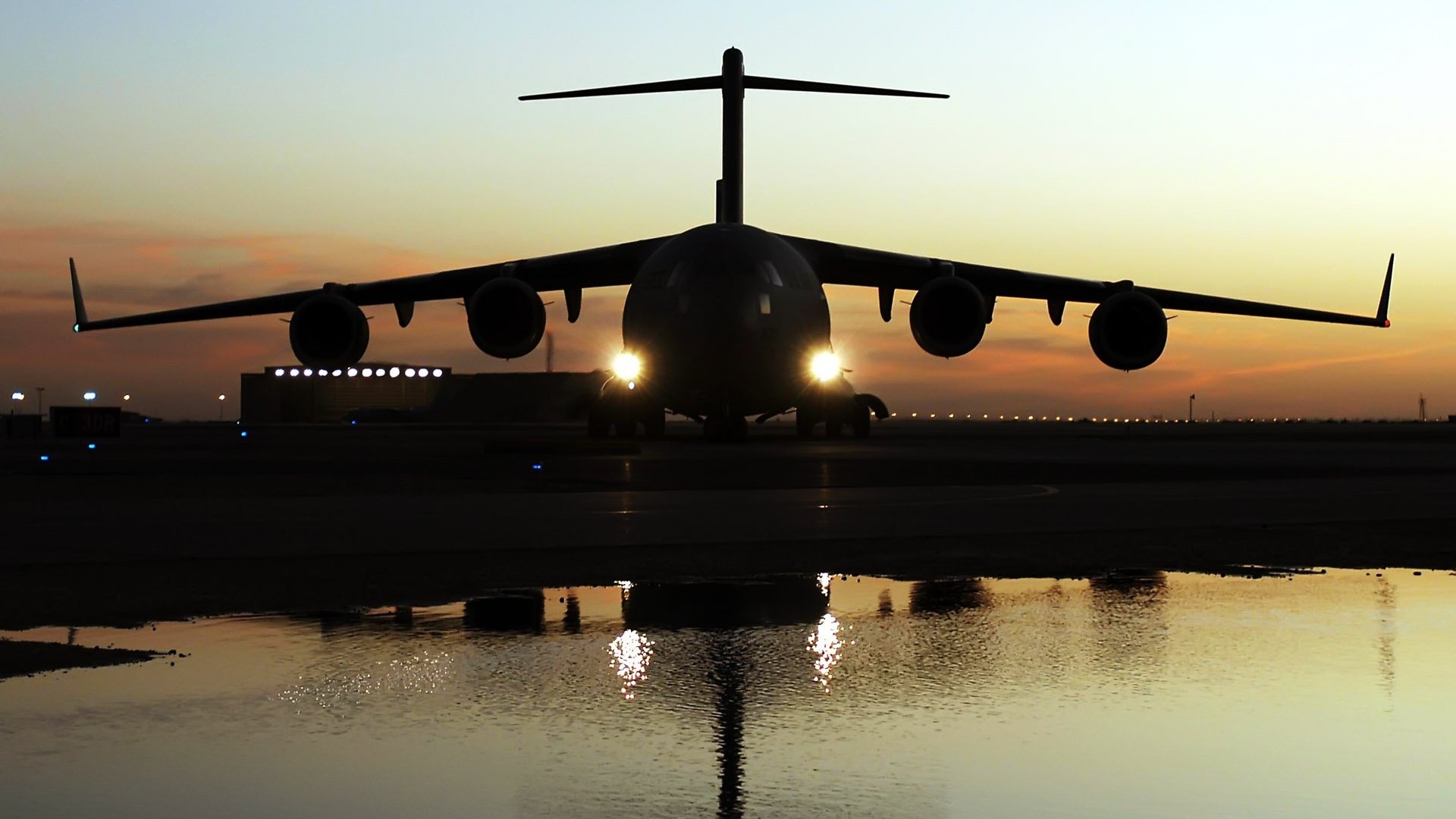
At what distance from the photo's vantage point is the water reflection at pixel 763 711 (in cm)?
472

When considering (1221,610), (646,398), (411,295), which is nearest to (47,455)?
(411,295)

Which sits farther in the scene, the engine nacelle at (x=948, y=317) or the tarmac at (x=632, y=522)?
the engine nacelle at (x=948, y=317)

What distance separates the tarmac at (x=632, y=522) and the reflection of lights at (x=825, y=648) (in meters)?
2.08

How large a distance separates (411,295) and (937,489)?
18.4 meters

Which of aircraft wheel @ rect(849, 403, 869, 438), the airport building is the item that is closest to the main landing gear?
aircraft wheel @ rect(849, 403, 869, 438)

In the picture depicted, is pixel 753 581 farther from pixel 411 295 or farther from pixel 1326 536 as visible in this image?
pixel 411 295

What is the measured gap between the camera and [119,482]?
19062 mm

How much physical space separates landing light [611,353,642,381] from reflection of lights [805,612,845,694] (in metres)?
23.3

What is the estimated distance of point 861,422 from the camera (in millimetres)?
36531

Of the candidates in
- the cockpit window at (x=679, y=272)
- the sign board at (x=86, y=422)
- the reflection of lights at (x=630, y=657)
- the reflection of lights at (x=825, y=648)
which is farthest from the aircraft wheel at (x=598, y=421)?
the reflection of lights at (x=630, y=657)

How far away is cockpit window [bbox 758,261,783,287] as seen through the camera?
29.9 m

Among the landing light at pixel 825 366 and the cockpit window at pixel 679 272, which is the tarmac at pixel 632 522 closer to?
the cockpit window at pixel 679 272

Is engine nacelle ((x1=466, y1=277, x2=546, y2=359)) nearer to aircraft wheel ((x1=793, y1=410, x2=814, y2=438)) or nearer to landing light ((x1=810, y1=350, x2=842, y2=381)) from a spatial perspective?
landing light ((x1=810, y1=350, x2=842, y2=381))

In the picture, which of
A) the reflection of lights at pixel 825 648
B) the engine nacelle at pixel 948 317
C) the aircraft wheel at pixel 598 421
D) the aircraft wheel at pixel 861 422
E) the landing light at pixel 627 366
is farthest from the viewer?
the aircraft wheel at pixel 861 422
